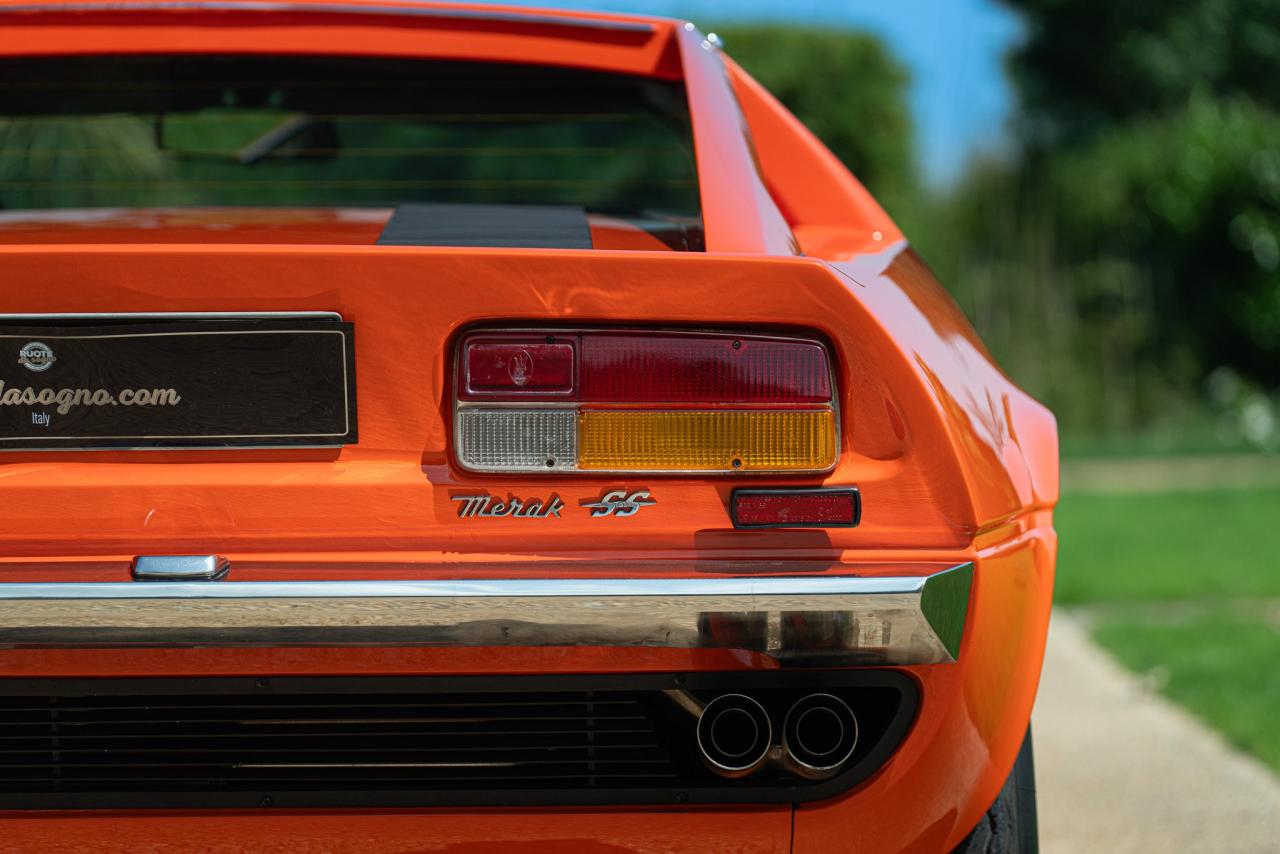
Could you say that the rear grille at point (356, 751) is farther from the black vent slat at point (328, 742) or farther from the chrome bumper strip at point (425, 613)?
the chrome bumper strip at point (425, 613)

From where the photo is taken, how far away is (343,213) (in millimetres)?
2416

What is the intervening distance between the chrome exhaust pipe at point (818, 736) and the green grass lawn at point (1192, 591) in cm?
240

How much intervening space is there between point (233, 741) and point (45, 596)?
29cm

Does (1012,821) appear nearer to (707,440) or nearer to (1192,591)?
(707,440)

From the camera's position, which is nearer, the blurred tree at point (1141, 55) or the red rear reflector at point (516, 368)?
the red rear reflector at point (516, 368)

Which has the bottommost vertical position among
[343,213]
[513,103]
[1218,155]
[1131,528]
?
[1131,528]

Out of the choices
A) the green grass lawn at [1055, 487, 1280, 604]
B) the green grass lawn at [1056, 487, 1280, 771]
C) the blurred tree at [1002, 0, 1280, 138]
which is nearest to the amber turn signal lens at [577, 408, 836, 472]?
the green grass lawn at [1056, 487, 1280, 771]

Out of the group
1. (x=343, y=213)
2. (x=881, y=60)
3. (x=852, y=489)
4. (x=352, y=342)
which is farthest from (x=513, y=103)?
(x=881, y=60)

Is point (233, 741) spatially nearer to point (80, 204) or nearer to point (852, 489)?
point (852, 489)

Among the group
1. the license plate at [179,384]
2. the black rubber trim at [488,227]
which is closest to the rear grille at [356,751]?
the license plate at [179,384]

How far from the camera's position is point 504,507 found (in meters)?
1.69

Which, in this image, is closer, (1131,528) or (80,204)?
(80,204)

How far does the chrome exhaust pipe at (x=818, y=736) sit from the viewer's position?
174cm

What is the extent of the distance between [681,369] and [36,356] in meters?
0.78
